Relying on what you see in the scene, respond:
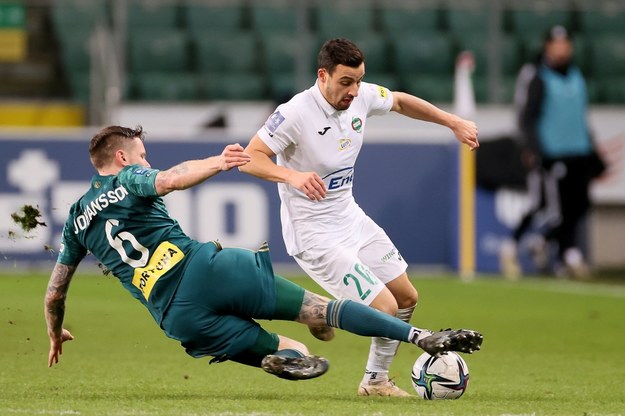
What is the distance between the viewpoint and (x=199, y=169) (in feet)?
19.2

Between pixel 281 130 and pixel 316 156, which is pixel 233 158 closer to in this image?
pixel 281 130

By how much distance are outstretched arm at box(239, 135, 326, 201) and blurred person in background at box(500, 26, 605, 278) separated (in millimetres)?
9798

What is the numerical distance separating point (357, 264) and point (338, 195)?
449 mm

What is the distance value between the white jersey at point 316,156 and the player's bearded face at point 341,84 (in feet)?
0.24

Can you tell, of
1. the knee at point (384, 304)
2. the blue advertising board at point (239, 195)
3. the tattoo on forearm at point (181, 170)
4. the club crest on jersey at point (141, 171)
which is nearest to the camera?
the tattoo on forearm at point (181, 170)

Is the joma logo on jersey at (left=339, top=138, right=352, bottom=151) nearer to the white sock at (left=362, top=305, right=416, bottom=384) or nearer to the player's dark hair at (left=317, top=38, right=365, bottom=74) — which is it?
the player's dark hair at (left=317, top=38, right=365, bottom=74)

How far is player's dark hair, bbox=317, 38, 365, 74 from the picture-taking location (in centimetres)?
688

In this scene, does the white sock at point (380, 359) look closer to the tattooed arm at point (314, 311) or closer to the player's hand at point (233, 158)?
the tattooed arm at point (314, 311)

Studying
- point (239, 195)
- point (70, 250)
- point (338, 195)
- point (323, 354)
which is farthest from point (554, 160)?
point (70, 250)

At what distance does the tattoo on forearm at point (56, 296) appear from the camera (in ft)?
22.3

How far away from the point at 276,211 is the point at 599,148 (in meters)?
4.43

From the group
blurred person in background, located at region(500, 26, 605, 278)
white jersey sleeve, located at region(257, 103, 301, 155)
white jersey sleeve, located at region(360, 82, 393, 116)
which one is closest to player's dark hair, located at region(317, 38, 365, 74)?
white jersey sleeve, located at region(257, 103, 301, 155)

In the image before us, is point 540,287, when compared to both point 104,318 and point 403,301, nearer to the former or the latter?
point 104,318

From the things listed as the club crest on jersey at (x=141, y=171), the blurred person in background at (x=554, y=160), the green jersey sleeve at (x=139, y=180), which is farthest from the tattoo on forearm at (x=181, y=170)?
the blurred person in background at (x=554, y=160)
